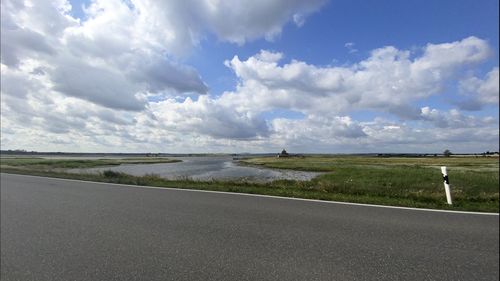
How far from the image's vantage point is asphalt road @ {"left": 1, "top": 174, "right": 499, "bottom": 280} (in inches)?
193

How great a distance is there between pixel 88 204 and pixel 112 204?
76cm

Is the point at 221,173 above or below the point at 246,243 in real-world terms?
above

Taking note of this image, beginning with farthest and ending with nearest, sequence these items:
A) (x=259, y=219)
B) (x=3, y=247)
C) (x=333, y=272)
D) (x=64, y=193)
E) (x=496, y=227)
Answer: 1. (x=64, y=193)
2. (x=259, y=219)
3. (x=496, y=227)
4. (x=3, y=247)
5. (x=333, y=272)

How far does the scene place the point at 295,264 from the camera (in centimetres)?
509

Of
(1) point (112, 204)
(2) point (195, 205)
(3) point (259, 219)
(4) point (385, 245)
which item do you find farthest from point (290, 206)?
(1) point (112, 204)

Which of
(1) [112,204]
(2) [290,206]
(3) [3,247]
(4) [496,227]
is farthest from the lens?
(1) [112,204]

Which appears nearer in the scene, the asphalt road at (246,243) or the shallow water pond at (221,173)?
the asphalt road at (246,243)

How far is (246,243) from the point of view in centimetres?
608

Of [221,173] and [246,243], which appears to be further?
[221,173]

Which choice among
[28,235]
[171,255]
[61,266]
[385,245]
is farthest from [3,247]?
[385,245]

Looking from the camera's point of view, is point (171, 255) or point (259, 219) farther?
point (259, 219)

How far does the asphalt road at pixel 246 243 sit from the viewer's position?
4.90 metres

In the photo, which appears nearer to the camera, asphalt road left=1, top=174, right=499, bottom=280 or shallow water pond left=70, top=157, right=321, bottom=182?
asphalt road left=1, top=174, right=499, bottom=280

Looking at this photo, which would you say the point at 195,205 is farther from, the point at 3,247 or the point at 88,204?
the point at 3,247
